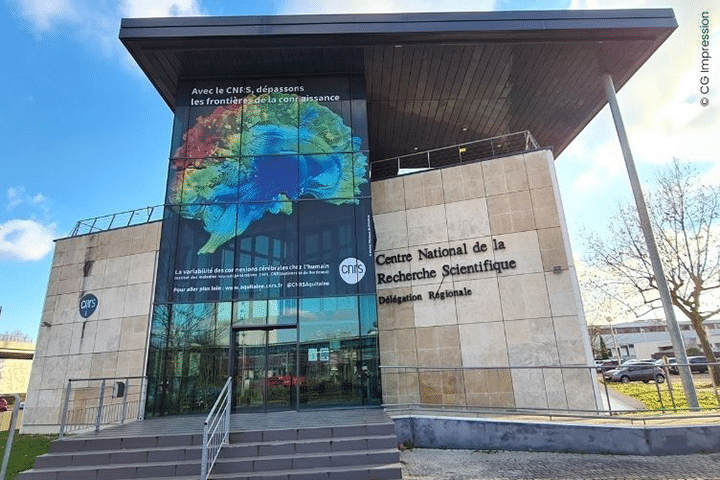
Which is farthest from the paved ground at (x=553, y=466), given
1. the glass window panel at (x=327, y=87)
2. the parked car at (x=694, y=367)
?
the glass window panel at (x=327, y=87)

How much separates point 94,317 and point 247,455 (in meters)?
11.4

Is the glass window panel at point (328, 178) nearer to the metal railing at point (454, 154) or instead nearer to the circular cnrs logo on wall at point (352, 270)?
the circular cnrs logo on wall at point (352, 270)

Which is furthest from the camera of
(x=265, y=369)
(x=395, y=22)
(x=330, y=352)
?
(x=395, y=22)

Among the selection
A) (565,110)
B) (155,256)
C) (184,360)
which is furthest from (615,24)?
(155,256)

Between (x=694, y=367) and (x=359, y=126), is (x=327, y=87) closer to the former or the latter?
(x=359, y=126)

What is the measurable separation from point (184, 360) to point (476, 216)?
9.50 m

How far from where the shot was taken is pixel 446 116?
16.8 m

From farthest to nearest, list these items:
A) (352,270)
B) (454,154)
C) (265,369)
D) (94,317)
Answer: (454,154) → (94,317) → (352,270) → (265,369)

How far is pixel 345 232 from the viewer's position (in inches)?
500

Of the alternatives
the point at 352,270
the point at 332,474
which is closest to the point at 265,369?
the point at 352,270

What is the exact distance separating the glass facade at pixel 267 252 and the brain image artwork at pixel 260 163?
0.11ft

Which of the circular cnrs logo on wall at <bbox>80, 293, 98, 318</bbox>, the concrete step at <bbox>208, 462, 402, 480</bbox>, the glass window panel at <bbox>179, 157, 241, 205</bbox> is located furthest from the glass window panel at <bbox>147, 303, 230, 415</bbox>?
the circular cnrs logo on wall at <bbox>80, 293, 98, 318</bbox>

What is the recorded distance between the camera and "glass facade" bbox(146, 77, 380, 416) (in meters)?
11.5

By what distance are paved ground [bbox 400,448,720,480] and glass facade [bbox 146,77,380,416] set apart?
4.06 m
